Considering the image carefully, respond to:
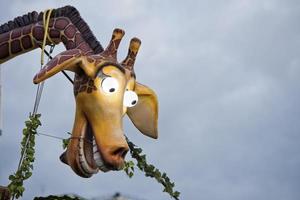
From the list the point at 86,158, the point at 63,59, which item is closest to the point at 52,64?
the point at 63,59

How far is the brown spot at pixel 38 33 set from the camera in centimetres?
562

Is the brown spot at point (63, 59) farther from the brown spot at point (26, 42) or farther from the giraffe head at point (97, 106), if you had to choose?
the brown spot at point (26, 42)

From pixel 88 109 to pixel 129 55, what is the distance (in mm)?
809

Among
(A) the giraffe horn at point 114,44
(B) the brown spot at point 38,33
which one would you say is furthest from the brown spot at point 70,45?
(A) the giraffe horn at point 114,44

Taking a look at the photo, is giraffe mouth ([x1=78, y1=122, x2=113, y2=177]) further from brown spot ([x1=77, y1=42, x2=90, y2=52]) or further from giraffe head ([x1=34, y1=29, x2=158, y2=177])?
brown spot ([x1=77, y1=42, x2=90, y2=52])

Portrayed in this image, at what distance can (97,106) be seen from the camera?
459 cm

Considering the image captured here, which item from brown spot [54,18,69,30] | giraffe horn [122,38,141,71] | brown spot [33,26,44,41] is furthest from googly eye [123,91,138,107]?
brown spot [33,26,44,41]

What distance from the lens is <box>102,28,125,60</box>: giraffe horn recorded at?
503 centimetres

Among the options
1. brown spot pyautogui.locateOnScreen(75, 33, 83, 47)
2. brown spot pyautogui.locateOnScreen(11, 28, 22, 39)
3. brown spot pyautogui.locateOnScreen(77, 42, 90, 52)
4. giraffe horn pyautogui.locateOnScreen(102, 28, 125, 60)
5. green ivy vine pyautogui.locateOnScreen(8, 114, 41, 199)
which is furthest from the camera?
brown spot pyautogui.locateOnScreen(11, 28, 22, 39)

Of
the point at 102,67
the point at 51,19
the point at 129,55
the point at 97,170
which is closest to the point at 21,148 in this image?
the point at 97,170

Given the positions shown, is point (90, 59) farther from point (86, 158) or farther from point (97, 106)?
point (86, 158)

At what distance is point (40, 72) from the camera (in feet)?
14.8

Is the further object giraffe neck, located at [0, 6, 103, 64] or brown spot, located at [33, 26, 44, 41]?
brown spot, located at [33, 26, 44, 41]

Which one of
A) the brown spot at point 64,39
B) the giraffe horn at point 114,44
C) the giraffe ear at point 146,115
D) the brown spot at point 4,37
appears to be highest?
the brown spot at point 4,37
